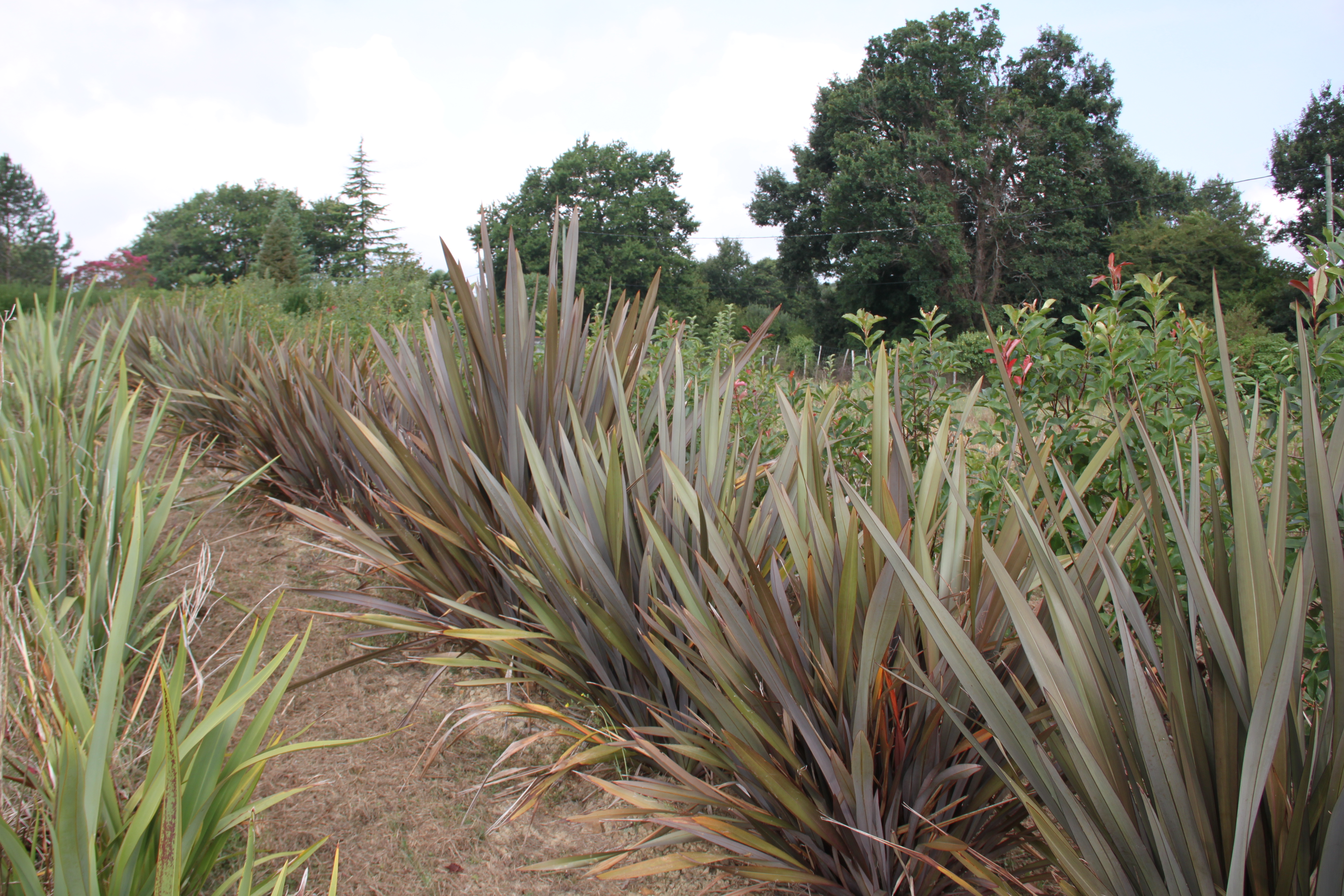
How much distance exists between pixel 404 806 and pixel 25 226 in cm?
9060

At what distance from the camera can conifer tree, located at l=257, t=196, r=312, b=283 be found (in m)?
39.4

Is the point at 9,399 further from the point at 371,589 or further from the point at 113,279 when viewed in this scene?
the point at 113,279

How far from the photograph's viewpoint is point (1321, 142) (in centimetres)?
2859

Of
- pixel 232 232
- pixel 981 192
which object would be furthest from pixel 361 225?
pixel 981 192

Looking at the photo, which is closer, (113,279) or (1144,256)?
(113,279)

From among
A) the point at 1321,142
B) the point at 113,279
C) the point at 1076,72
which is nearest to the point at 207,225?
the point at 113,279

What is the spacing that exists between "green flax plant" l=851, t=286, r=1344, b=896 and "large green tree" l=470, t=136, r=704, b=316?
41.6 m

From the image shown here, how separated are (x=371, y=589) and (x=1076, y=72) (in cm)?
3628

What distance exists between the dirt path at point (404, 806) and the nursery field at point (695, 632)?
1 centimetres

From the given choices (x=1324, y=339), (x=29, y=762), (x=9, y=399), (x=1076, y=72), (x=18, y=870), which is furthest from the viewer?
(x=1076, y=72)

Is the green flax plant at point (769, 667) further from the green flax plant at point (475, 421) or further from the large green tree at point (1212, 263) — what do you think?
the large green tree at point (1212, 263)

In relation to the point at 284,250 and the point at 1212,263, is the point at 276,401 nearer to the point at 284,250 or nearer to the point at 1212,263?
the point at 1212,263

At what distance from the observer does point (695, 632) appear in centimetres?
146

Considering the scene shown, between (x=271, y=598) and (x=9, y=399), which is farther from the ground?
(x=9, y=399)
